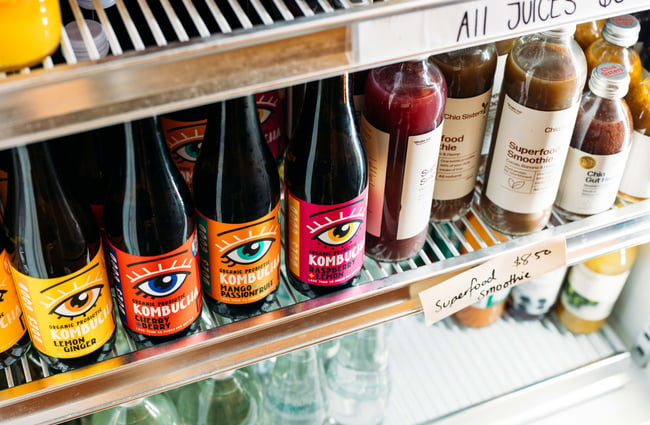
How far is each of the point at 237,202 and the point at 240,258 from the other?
7 centimetres

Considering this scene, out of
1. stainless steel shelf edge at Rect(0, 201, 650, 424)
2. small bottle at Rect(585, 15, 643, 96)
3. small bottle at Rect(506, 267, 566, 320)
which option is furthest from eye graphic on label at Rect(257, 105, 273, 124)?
small bottle at Rect(506, 267, 566, 320)

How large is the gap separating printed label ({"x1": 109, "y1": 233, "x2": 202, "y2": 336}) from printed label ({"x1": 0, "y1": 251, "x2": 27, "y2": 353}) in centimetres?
10

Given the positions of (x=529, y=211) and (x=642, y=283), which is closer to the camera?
(x=529, y=211)

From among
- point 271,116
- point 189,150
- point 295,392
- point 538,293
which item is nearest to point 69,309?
point 189,150

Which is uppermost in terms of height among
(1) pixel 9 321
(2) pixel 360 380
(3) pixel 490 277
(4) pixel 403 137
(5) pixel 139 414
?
(4) pixel 403 137

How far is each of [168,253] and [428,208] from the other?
1.12 feet

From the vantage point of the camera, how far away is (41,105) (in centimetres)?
51

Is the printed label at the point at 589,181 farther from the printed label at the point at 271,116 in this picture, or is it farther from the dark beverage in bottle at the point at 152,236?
the dark beverage in bottle at the point at 152,236

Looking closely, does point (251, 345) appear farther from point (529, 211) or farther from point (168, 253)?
point (529, 211)

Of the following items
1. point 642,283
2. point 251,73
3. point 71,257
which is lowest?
point 642,283

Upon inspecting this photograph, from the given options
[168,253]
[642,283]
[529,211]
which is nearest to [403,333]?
[642,283]

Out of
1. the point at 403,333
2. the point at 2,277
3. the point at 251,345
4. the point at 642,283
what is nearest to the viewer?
the point at 2,277

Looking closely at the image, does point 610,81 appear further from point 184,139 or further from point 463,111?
point 184,139

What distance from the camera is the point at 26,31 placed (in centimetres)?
54
